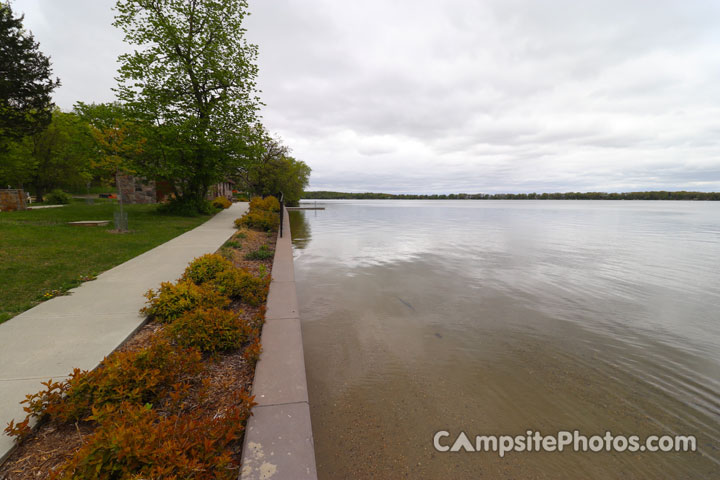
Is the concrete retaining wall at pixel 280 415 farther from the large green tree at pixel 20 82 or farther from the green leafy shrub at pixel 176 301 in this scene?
the large green tree at pixel 20 82

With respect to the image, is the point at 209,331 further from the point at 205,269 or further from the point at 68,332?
the point at 205,269

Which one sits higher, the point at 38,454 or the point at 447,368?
the point at 38,454

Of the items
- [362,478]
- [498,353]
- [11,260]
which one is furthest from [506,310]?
[11,260]

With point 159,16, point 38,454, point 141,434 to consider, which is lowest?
point 38,454

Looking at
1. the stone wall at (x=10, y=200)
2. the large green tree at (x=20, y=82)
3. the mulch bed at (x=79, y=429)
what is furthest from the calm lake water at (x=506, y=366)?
the large green tree at (x=20, y=82)

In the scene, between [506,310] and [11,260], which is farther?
[11,260]

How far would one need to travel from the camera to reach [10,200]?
18.0 m

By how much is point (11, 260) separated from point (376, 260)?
30.5 ft

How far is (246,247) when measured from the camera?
983cm

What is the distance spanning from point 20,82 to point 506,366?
31338mm

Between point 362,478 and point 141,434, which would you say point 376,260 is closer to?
point 362,478

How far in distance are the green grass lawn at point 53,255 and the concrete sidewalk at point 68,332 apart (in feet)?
1.41

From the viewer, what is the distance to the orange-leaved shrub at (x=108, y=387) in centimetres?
236

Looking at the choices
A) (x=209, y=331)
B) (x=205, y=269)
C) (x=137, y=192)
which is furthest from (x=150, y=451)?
(x=137, y=192)
